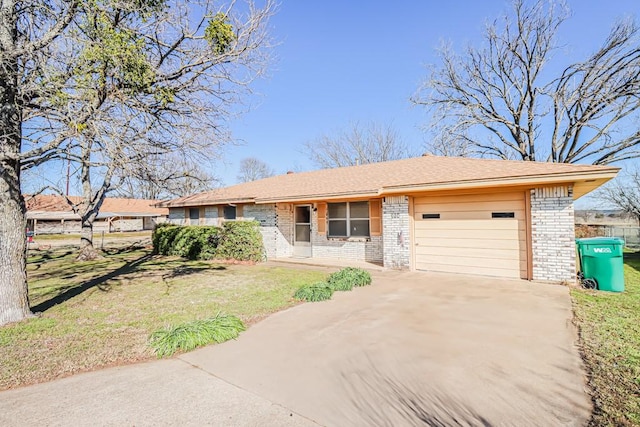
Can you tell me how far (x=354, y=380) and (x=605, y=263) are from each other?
7122 millimetres

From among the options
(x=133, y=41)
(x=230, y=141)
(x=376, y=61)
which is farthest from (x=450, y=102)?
(x=133, y=41)

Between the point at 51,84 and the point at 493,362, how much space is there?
7123 millimetres

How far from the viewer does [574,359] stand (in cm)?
361

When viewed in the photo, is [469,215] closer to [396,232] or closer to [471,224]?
[471,224]

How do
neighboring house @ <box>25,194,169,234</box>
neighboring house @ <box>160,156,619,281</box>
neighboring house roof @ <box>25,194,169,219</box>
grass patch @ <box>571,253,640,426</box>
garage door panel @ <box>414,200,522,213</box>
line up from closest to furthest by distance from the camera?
grass patch @ <box>571,253,640,426</box>
neighboring house @ <box>160,156,619,281</box>
garage door panel @ <box>414,200,522,213</box>
neighboring house @ <box>25,194,169,234</box>
neighboring house roof @ <box>25,194,169,219</box>

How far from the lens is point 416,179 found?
9586 mm

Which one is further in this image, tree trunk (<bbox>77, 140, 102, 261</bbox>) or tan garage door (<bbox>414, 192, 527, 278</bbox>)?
tree trunk (<bbox>77, 140, 102, 261</bbox>)

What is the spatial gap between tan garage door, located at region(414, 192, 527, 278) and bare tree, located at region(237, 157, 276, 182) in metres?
39.4

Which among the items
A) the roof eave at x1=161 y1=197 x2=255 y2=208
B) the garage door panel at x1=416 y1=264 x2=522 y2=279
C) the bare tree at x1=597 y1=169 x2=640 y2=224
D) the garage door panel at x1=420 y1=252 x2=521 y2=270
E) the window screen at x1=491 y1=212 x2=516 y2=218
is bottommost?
the garage door panel at x1=416 y1=264 x2=522 y2=279

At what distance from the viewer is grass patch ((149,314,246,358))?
13.7ft

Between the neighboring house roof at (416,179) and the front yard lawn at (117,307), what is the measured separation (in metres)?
3.06

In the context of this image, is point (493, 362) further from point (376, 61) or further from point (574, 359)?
point (376, 61)

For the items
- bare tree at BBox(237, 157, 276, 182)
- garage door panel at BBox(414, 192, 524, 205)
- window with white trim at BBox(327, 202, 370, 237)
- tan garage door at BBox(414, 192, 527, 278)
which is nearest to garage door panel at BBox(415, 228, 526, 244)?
tan garage door at BBox(414, 192, 527, 278)

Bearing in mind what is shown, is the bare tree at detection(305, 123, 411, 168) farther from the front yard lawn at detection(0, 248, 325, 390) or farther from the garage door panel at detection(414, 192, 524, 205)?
the front yard lawn at detection(0, 248, 325, 390)
